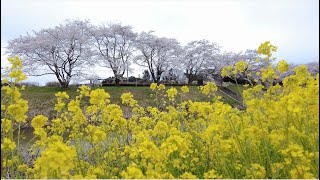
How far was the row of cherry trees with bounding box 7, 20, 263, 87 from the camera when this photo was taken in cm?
3120

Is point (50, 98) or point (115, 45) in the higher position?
point (115, 45)

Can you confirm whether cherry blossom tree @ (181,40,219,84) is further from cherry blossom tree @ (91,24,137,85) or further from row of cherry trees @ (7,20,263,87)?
cherry blossom tree @ (91,24,137,85)

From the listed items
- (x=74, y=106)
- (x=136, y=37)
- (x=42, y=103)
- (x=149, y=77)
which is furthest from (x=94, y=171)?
(x=149, y=77)

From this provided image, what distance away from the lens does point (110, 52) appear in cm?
3525

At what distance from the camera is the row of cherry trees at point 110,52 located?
102 ft

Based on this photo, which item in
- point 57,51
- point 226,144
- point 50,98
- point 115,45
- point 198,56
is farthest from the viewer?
point 198,56

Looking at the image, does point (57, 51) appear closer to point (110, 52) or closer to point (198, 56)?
point (110, 52)

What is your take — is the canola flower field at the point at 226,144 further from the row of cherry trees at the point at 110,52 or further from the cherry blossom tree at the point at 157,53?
the cherry blossom tree at the point at 157,53

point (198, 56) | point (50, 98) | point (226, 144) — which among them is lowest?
point (50, 98)

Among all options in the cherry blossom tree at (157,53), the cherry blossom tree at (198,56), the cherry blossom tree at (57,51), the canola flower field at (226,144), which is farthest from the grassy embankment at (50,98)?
the canola flower field at (226,144)

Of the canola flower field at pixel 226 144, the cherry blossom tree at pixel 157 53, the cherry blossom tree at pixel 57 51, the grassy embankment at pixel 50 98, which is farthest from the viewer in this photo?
the cherry blossom tree at pixel 157 53

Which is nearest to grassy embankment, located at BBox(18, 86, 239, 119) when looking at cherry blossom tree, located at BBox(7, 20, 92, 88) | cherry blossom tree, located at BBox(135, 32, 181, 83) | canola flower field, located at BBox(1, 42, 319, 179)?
cherry blossom tree, located at BBox(7, 20, 92, 88)

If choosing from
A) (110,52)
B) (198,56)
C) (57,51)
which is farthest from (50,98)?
(198,56)

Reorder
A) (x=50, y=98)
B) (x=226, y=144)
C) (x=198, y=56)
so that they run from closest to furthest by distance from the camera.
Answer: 1. (x=226, y=144)
2. (x=50, y=98)
3. (x=198, y=56)
